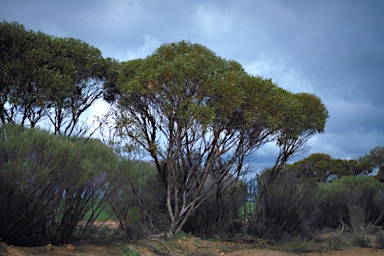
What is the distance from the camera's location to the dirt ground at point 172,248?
8.59 meters

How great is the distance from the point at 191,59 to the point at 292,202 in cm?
679

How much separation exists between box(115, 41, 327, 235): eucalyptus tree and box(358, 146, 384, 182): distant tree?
89.0ft

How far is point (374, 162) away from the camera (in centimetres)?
3888

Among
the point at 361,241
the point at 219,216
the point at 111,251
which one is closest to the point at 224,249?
the point at 219,216

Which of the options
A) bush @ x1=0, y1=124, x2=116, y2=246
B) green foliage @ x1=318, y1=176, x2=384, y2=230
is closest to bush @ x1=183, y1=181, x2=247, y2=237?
bush @ x1=0, y1=124, x2=116, y2=246

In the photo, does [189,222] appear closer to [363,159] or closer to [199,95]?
[199,95]

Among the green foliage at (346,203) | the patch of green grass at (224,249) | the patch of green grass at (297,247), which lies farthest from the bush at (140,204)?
the green foliage at (346,203)

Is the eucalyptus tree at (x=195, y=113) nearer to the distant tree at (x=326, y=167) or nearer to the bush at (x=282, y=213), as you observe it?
the bush at (x=282, y=213)

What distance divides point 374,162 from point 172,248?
32.8m

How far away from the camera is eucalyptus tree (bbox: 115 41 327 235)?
1166cm

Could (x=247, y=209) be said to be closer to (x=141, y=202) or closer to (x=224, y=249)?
(x=224, y=249)

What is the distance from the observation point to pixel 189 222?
1403cm

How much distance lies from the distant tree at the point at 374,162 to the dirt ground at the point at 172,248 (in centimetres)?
2685

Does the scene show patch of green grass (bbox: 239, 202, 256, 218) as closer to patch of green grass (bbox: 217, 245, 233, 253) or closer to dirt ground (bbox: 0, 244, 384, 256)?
dirt ground (bbox: 0, 244, 384, 256)
